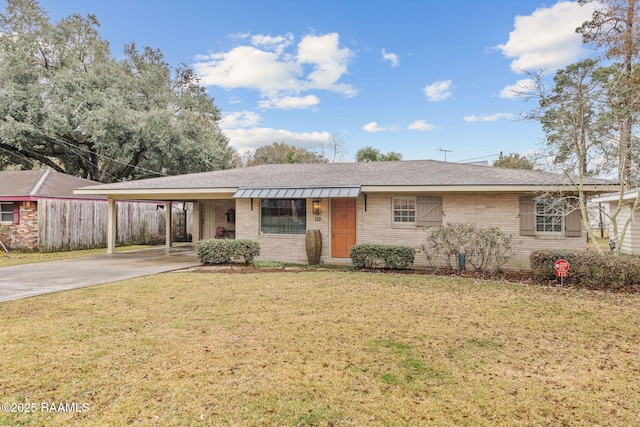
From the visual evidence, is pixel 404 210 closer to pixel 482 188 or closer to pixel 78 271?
pixel 482 188

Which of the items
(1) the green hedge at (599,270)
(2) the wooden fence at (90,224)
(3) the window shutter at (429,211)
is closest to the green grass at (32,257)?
(2) the wooden fence at (90,224)

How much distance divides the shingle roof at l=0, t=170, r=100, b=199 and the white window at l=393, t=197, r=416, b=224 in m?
13.7

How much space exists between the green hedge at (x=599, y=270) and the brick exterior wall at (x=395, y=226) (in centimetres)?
177

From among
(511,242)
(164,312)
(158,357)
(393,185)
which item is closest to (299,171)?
(393,185)

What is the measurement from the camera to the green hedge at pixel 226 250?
11.1 meters

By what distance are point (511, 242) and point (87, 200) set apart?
16.9m

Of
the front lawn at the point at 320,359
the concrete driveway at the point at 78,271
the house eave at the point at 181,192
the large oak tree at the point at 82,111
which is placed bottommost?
the front lawn at the point at 320,359

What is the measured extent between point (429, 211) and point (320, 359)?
311 inches

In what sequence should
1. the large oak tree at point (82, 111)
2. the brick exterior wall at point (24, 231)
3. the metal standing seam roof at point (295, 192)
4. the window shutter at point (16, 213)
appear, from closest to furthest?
the metal standing seam roof at point (295, 192) < the brick exterior wall at point (24, 231) < the window shutter at point (16, 213) < the large oak tree at point (82, 111)

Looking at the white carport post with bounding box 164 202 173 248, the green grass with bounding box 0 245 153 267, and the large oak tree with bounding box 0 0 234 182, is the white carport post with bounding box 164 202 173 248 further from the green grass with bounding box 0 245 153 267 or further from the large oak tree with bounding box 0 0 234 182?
the large oak tree with bounding box 0 0 234 182

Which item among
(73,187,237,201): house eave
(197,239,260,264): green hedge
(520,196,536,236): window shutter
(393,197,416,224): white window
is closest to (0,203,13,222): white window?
(73,187,237,201): house eave

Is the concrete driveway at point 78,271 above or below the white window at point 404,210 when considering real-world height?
below

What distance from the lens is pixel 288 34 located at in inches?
721

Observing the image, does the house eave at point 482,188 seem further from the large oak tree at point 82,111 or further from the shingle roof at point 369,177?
the large oak tree at point 82,111
